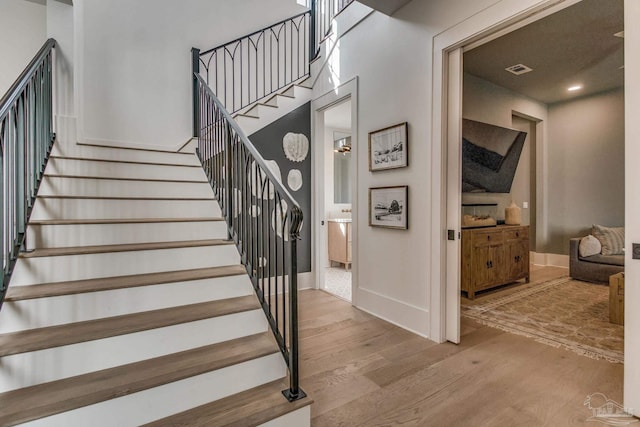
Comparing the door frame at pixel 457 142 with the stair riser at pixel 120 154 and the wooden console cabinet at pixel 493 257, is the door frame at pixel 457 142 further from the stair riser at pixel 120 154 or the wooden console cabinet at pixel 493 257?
the stair riser at pixel 120 154

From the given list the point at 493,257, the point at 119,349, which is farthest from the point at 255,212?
the point at 493,257

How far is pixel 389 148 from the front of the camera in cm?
306

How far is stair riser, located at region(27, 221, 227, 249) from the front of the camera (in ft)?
6.84

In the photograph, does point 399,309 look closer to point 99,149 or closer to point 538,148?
point 99,149

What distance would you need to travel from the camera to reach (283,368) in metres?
1.83

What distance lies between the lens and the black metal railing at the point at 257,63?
478cm

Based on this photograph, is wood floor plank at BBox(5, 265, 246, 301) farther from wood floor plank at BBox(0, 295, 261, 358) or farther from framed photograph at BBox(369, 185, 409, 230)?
framed photograph at BBox(369, 185, 409, 230)

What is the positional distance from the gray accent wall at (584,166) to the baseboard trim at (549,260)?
0.09m

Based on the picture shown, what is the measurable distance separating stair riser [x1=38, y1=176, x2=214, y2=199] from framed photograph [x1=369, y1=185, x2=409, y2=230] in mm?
1621

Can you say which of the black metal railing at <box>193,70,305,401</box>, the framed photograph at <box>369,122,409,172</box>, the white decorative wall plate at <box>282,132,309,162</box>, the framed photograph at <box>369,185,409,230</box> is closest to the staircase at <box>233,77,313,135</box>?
the white decorative wall plate at <box>282,132,309,162</box>

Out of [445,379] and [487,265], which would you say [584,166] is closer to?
[487,265]

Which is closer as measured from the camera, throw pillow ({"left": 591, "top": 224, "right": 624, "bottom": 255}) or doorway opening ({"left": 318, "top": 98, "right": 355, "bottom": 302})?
throw pillow ({"left": 591, "top": 224, "right": 624, "bottom": 255})

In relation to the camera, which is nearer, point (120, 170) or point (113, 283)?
point (113, 283)

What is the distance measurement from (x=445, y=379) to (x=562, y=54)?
3809 mm
